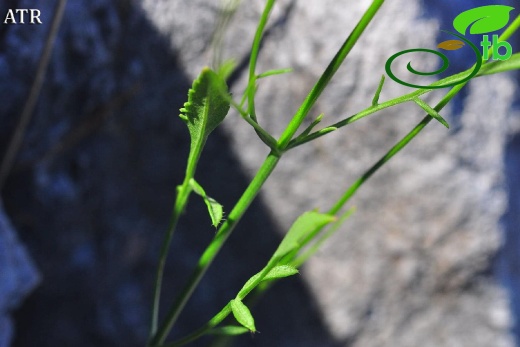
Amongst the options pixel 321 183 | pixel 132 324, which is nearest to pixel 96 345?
pixel 132 324

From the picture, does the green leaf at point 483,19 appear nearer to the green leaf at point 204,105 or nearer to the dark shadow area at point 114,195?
the green leaf at point 204,105

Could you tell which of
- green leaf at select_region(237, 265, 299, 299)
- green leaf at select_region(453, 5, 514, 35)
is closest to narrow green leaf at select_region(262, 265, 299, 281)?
green leaf at select_region(237, 265, 299, 299)

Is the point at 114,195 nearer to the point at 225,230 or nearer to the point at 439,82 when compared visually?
the point at 225,230

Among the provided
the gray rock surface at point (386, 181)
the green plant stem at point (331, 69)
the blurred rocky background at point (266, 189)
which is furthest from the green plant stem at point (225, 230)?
the gray rock surface at point (386, 181)

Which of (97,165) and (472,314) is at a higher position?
(97,165)

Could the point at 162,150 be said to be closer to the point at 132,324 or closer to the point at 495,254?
the point at 132,324

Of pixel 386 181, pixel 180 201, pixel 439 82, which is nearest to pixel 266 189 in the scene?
pixel 386 181
